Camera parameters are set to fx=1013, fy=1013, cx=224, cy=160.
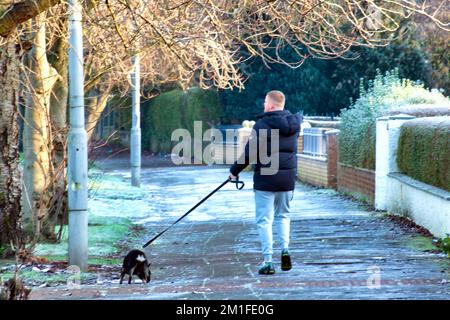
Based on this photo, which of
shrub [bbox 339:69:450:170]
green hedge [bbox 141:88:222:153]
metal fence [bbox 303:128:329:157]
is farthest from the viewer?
green hedge [bbox 141:88:222:153]

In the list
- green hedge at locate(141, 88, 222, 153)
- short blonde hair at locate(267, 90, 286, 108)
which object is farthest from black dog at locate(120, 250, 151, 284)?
green hedge at locate(141, 88, 222, 153)

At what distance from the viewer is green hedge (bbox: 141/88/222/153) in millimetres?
41219

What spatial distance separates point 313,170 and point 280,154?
15.6 metres

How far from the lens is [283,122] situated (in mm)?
10648

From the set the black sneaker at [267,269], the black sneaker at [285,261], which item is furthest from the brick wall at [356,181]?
the black sneaker at [267,269]

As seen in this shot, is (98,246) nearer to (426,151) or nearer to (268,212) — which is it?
(268,212)

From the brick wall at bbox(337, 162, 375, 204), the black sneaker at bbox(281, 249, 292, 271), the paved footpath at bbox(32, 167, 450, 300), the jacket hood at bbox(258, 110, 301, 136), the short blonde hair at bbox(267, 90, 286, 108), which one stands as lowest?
the paved footpath at bbox(32, 167, 450, 300)

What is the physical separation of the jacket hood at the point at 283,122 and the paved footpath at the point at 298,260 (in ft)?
4.98

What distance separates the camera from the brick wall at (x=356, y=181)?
19.1 m

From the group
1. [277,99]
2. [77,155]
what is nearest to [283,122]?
[277,99]

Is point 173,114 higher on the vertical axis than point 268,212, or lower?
higher

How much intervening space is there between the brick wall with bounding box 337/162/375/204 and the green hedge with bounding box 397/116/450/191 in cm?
216

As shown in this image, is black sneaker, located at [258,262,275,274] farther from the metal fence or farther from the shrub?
the metal fence
